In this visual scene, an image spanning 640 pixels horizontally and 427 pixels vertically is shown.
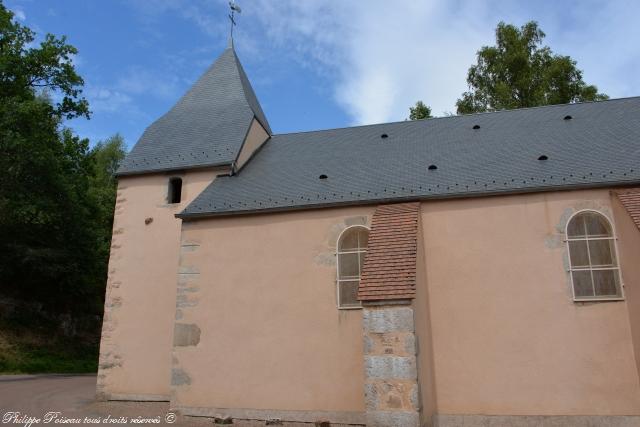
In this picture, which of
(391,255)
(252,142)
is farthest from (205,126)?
(391,255)

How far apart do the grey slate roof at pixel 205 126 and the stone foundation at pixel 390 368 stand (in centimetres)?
594

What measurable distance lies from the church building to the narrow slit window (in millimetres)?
333

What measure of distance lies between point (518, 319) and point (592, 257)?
65.9 inches

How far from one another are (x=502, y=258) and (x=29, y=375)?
13.8 metres

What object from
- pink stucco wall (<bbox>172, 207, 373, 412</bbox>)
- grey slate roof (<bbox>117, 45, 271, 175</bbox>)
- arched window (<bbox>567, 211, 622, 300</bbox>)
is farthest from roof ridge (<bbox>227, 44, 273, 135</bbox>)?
arched window (<bbox>567, 211, 622, 300</bbox>)

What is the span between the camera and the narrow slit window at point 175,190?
11.9 metres

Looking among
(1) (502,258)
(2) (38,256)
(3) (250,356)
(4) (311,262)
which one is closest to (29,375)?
(2) (38,256)

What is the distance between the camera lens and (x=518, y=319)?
823cm

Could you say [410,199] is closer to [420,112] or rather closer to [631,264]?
[631,264]

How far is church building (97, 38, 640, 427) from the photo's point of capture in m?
7.77

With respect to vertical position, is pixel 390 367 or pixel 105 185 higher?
pixel 105 185

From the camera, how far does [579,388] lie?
305 inches

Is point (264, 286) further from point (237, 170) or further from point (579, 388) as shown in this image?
point (579, 388)

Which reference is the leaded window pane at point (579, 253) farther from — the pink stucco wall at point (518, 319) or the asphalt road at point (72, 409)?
the asphalt road at point (72, 409)
